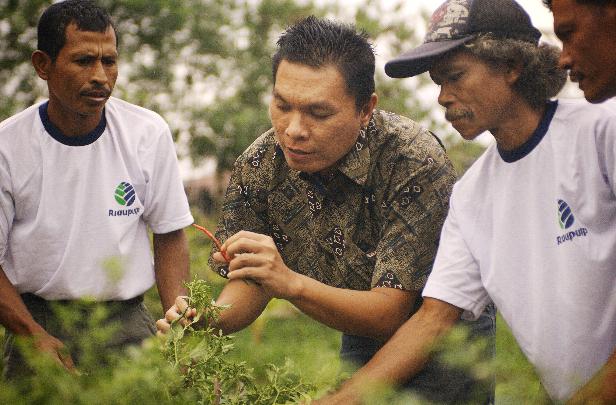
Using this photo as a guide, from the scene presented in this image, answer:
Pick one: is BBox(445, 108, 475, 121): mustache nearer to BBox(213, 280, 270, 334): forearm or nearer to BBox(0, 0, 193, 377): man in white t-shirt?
BBox(213, 280, 270, 334): forearm

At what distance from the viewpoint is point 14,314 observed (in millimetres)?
3074

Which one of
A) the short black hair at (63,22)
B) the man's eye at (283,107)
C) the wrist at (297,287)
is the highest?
the short black hair at (63,22)

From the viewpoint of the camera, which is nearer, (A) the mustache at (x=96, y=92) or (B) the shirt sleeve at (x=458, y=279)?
(B) the shirt sleeve at (x=458, y=279)

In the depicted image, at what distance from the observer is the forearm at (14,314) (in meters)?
3.05

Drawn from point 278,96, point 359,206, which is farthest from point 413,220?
point 278,96

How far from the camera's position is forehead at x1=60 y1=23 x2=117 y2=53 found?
10.7 ft

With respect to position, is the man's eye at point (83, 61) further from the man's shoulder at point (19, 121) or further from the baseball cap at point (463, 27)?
the baseball cap at point (463, 27)

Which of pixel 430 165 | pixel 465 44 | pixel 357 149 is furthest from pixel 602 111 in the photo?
pixel 357 149

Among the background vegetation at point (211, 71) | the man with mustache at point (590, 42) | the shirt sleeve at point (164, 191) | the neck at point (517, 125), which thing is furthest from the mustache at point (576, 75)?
the background vegetation at point (211, 71)

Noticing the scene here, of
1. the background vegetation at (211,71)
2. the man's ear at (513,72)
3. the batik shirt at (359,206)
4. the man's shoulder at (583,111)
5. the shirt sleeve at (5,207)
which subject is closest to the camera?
the man's shoulder at (583,111)

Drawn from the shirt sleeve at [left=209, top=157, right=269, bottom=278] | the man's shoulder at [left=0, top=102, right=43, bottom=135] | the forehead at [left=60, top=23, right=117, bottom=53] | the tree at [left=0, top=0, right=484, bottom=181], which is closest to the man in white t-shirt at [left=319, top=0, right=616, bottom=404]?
the shirt sleeve at [left=209, top=157, right=269, bottom=278]

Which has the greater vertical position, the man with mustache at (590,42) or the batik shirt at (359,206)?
the man with mustache at (590,42)

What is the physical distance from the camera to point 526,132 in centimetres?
264

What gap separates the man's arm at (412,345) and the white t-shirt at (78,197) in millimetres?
1020
